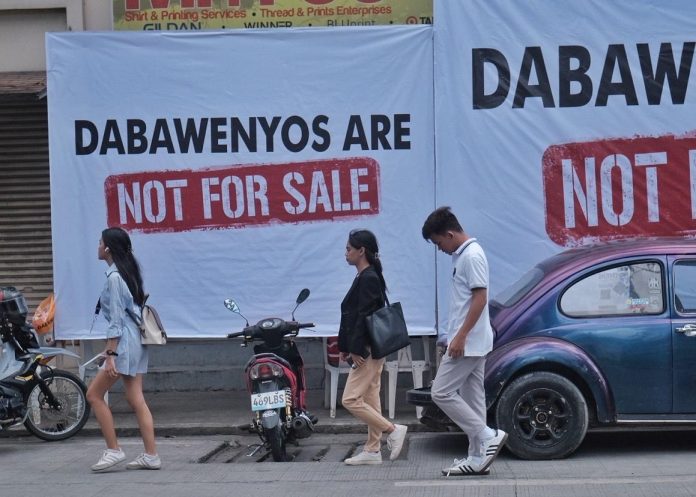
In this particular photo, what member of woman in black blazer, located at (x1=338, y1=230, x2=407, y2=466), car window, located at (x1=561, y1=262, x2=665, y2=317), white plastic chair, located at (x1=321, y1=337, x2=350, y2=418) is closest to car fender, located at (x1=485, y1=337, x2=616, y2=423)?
car window, located at (x1=561, y1=262, x2=665, y2=317)

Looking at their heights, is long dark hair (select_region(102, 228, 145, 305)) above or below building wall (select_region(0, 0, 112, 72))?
below

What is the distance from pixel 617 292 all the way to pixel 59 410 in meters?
4.87

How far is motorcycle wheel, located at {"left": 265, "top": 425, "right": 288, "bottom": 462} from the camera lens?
8.29 meters

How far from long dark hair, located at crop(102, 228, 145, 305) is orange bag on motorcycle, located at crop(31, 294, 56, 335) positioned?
8.26ft

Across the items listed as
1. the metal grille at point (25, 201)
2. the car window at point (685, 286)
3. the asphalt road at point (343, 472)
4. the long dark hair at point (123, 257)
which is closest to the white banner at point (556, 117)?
the car window at point (685, 286)

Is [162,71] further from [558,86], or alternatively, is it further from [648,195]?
[648,195]

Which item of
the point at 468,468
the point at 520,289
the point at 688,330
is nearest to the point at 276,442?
the point at 468,468

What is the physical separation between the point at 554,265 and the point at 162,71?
4090mm

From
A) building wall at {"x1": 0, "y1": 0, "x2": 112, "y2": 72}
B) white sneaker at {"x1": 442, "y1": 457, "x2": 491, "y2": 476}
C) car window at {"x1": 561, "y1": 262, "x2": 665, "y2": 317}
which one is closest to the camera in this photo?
white sneaker at {"x1": 442, "y1": 457, "x2": 491, "y2": 476}

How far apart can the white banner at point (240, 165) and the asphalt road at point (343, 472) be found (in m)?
1.35

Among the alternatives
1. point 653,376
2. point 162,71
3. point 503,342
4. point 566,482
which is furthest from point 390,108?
point 566,482

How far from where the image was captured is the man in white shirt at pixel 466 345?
289 inches

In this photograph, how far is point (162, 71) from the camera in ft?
33.4

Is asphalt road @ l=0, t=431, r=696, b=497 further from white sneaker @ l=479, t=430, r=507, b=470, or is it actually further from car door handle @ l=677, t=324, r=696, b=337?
car door handle @ l=677, t=324, r=696, b=337
